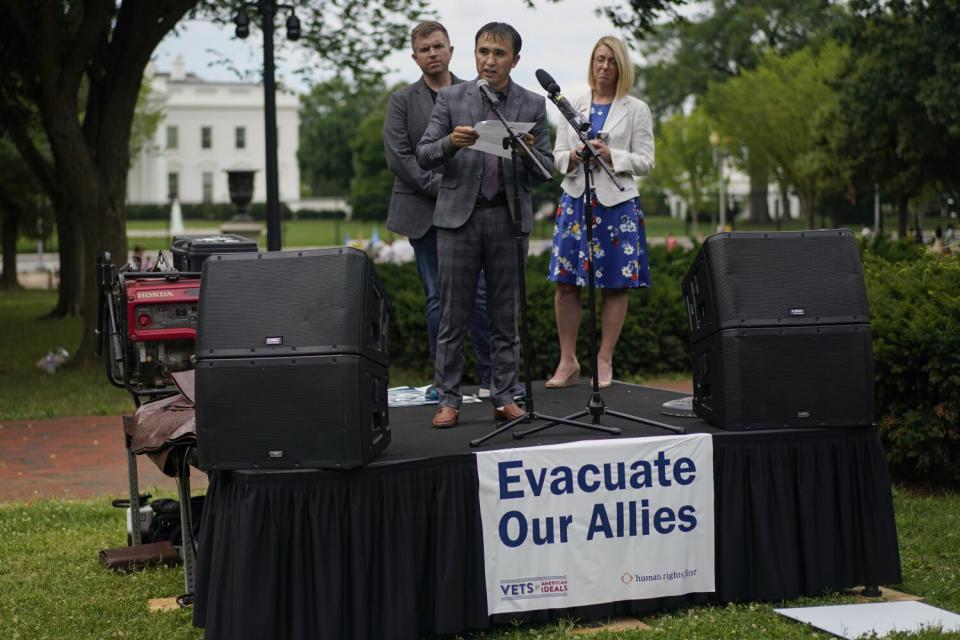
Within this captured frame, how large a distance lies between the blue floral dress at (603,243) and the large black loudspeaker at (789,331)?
1.78 metres

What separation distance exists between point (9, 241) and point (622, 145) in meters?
35.9

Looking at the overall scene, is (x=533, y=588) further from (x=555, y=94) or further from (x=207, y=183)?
(x=207, y=183)

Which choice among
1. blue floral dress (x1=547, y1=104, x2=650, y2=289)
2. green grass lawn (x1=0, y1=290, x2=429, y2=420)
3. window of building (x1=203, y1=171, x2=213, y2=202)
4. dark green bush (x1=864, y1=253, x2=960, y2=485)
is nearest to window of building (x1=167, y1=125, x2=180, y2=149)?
window of building (x1=203, y1=171, x2=213, y2=202)

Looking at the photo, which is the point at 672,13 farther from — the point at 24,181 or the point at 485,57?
the point at 24,181

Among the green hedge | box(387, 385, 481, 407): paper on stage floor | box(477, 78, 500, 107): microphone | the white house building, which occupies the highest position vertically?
the white house building

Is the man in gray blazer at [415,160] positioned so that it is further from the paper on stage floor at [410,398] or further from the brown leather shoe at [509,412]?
the brown leather shoe at [509,412]

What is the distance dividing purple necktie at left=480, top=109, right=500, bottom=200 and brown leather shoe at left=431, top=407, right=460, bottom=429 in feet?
3.39

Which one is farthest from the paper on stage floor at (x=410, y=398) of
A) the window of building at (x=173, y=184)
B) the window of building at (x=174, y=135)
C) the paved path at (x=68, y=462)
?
the window of building at (x=174, y=135)

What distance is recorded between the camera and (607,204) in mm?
7418

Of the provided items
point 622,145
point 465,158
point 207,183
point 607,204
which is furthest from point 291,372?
point 207,183

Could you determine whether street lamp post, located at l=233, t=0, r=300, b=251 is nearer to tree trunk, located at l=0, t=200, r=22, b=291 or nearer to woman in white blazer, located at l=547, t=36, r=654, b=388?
woman in white blazer, located at l=547, t=36, r=654, b=388

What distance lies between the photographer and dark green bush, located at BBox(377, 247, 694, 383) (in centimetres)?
1408

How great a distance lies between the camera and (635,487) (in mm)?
5617

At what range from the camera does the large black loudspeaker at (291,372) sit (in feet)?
16.4
